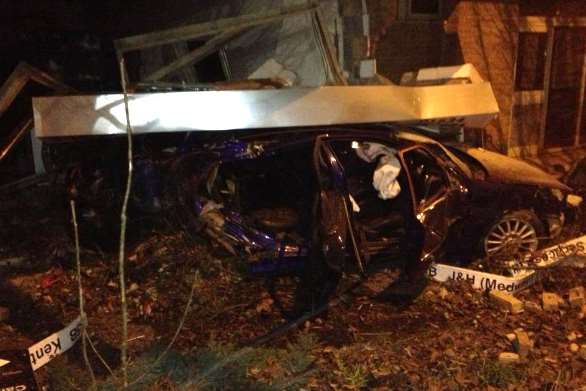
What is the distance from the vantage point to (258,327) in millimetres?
4336

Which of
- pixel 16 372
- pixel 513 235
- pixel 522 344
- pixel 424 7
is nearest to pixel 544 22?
pixel 424 7

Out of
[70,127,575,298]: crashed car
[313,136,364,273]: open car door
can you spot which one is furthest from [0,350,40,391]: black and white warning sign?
[313,136,364,273]: open car door

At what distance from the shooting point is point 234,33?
22.4ft

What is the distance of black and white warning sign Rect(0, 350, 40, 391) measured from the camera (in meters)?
3.17

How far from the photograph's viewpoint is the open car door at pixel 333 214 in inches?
163

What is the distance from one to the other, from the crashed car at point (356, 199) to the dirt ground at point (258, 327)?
15.2 inches

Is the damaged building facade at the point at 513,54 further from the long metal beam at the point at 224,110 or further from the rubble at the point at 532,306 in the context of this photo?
Result: the rubble at the point at 532,306

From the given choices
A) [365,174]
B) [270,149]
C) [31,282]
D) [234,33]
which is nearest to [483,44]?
[234,33]

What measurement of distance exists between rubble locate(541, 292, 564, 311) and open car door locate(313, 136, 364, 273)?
1.66 metres

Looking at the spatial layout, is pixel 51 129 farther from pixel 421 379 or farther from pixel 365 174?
pixel 421 379

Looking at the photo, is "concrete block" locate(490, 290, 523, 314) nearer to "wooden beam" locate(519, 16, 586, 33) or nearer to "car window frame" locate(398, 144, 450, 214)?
"car window frame" locate(398, 144, 450, 214)

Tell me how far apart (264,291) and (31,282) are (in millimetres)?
2289

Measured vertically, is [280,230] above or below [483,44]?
below

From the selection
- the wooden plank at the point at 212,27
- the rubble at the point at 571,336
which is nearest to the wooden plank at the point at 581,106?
the wooden plank at the point at 212,27
